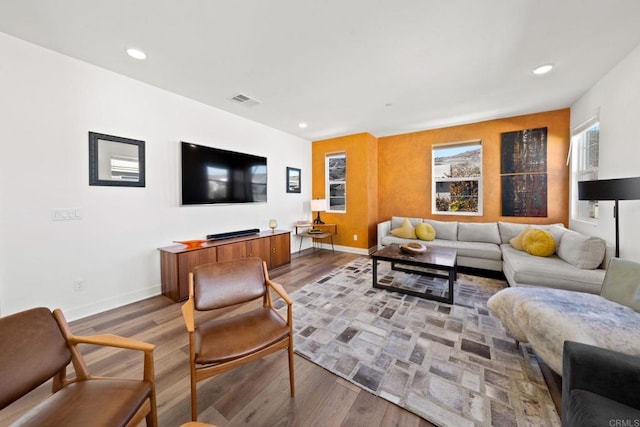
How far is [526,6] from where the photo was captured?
1.70 m

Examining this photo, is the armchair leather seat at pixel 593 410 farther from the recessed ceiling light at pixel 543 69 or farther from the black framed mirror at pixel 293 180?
the black framed mirror at pixel 293 180

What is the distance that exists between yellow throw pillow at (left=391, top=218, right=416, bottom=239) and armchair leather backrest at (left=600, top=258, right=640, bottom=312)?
2591 millimetres

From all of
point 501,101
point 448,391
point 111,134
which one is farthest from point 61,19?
point 501,101

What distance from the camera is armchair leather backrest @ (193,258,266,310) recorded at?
1.61 metres

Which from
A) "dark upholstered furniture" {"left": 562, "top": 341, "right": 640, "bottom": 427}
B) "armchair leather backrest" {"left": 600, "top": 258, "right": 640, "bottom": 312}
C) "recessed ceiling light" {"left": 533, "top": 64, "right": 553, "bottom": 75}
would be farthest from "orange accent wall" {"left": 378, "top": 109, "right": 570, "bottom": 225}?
"dark upholstered furniture" {"left": 562, "top": 341, "right": 640, "bottom": 427}

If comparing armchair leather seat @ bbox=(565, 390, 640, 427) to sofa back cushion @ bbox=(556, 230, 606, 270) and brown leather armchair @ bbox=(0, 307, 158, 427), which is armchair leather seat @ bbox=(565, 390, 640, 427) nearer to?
brown leather armchair @ bbox=(0, 307, 158, 427)

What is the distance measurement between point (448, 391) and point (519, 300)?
0.85 metres

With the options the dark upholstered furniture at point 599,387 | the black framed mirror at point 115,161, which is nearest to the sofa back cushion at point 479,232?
the dark upholstered furniture at point 599,387

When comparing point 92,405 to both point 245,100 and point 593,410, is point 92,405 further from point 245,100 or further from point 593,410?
point 245,100

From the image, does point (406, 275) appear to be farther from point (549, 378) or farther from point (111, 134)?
point (111, 134)

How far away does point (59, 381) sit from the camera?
1083 mm

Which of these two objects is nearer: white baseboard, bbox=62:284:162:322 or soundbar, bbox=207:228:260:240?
white baseboard, bbox=62:284:162:322

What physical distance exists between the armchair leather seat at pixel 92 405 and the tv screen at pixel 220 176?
2.53 m

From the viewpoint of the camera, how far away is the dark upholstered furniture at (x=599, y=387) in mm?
902
